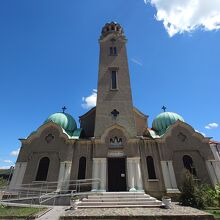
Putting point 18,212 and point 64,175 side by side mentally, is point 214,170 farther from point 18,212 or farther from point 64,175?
point 18,212

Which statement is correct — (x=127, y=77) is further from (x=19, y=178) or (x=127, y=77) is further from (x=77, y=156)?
(x=19, y=178)

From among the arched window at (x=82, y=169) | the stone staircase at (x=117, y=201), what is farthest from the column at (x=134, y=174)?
the arched window at (x=82, y=169)

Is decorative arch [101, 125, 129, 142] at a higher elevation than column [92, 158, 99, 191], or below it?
higher

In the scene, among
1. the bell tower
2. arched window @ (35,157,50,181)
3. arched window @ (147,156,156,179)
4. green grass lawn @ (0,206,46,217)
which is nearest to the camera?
green grass lawn @ (0,206,46,217)

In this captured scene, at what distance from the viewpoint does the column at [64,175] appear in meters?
16.3

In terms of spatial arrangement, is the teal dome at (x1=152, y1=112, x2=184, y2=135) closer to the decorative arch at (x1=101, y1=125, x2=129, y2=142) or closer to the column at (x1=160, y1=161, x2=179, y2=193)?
the column at (x1=160, y1=161, x2=179, y2=193)

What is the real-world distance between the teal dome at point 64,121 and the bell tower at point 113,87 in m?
3.83

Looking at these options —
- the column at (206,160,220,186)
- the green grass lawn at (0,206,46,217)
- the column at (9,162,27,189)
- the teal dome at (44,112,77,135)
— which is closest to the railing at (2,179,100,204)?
the column at (9,162,27,189)

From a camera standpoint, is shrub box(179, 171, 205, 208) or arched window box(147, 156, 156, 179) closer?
shrub box(179, 171, 205, 208)

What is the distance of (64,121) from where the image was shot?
21453 mm

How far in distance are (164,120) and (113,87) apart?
759 centimetres

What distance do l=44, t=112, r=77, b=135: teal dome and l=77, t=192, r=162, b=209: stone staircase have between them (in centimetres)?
902

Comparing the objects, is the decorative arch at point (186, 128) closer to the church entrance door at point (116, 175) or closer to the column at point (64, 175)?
the church entrance door at point (116, 175)

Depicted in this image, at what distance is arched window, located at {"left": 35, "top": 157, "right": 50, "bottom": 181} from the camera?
17.7m
